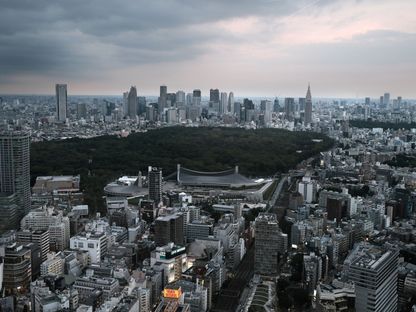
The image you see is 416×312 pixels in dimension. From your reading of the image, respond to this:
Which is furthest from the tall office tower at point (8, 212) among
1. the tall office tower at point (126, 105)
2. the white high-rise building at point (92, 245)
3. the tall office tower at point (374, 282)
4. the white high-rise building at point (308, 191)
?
→ the tall office tower at point (126, 105)

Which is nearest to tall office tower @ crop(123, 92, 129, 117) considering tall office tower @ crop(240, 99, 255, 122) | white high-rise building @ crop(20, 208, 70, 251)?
tall office tower @ crop(240, 99, 255, 122)

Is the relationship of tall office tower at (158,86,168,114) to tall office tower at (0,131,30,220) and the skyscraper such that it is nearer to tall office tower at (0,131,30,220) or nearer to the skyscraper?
tall office tower at (0,131,30,220)

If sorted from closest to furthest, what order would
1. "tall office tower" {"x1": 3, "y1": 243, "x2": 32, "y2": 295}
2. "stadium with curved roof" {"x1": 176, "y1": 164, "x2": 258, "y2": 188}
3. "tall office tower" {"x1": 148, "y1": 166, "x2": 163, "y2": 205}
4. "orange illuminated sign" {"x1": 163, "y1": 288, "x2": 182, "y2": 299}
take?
"orange illuminated sign" {"x1": 163, "y1": 288, "x2": 182, "y2": 299} < "tall office tower" {"x1": 3, "y1": 243, "x2": 32, "y2": 295} < "tall office tower" {"x1": 148, "y1": 166, "x2": 163, "y2": 205} < "stadium with curved roof" {"x1": 176, "y1": 164, "x2": 258, "y2": 188}

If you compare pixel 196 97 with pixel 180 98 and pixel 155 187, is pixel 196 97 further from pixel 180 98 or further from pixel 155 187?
pixel 155 187

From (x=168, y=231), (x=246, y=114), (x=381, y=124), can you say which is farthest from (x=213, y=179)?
(x=381, y=124)

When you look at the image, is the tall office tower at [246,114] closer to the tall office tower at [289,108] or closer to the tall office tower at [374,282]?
the tall office tower at [289,108]

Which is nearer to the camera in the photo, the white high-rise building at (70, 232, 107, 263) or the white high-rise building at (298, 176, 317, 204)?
the white high-rise building at (70, 232, 107, 263)
